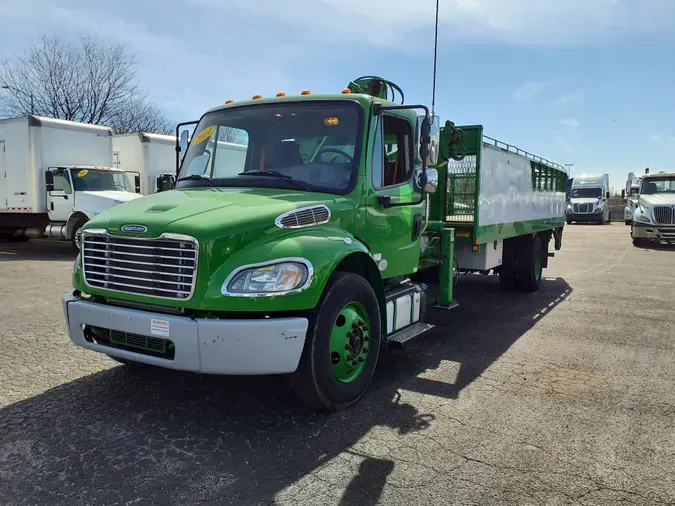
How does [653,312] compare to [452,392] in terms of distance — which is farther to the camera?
[653,312]

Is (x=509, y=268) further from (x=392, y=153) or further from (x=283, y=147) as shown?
(x=283, y=147)

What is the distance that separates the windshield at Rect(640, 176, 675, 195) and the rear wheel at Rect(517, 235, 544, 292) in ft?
43.8

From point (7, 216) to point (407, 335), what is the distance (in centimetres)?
A: 1554

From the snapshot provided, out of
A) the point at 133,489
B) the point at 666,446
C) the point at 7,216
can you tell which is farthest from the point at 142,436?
the point at 7,216

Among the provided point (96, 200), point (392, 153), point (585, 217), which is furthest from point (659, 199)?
point (96, 200)

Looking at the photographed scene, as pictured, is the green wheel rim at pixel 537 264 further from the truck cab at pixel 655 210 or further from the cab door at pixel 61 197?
the cab door at pixel 61 197

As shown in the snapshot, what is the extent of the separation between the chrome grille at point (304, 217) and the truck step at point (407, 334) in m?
1.36

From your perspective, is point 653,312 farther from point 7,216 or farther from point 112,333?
point 7,216

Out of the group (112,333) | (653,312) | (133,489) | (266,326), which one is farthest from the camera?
(653,312)

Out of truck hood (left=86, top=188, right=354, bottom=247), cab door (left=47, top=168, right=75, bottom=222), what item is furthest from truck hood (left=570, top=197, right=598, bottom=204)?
truck hood (left=86, top=188, right=354, bottom=247)

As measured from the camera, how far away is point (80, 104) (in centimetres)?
3262

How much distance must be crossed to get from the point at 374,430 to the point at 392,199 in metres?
2.04

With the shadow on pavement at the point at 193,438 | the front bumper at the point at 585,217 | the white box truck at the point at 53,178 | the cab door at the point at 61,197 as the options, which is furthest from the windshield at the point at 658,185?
the cab door at the point at 61,197

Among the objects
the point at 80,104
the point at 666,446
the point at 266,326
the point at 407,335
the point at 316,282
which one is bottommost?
the point at 666,446
